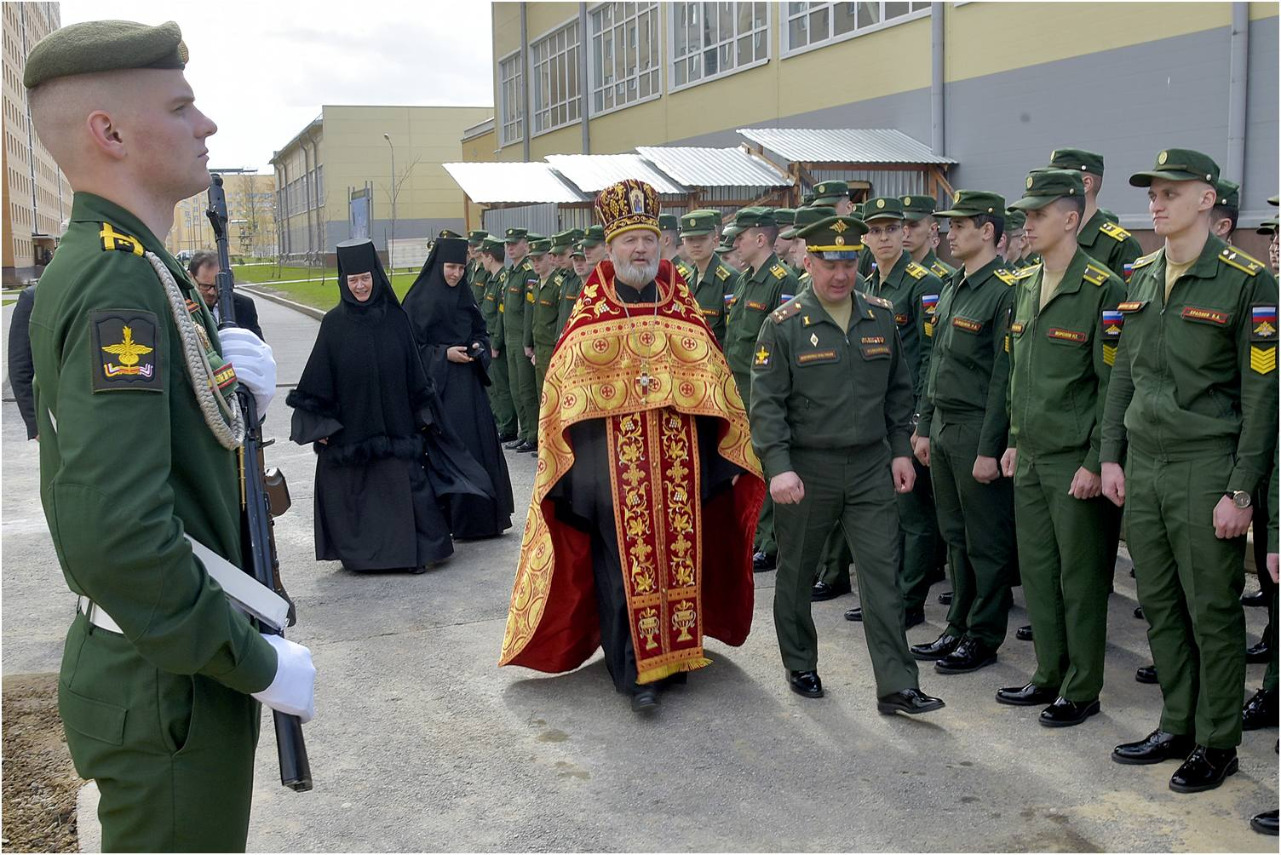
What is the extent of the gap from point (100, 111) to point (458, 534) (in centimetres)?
644

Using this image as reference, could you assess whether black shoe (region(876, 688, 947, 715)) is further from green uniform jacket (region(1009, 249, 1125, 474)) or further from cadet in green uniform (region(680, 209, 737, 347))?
cadet in green uniform (region(680, 209, 737, 347))

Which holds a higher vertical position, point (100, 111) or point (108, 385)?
point (100, 111)

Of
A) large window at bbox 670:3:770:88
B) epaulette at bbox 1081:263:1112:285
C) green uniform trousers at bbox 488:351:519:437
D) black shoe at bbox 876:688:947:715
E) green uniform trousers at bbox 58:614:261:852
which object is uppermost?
large window at bbox 670:3:770:88

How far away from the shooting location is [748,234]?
26.6 feet

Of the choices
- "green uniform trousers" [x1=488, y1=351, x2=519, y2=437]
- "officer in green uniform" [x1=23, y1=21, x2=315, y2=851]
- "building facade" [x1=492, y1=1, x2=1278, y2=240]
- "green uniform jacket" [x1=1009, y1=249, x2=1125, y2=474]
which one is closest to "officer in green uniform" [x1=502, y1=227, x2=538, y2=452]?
"green uniform trousers" [x1=488, y1=351, x2=519, y2=437]

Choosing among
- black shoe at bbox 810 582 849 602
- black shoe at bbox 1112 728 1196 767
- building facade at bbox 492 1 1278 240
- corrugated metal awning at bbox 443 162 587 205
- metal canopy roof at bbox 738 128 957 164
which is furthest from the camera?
corrugated metal awning at bbox 443 162 587 205

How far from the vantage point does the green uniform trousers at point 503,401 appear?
13.7 meters

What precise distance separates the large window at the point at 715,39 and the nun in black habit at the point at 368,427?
539 inches

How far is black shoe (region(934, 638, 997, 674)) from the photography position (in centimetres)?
550

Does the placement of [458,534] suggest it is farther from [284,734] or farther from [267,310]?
[267,310]

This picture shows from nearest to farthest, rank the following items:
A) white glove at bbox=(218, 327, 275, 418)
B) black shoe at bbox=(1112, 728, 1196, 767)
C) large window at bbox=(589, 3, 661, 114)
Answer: white glove at bbox=(218, 327, 275, 418) → black shoe at bbox=(1112, 728, 1196, 767) → large window at bbox=(589, 3, 661, 114)

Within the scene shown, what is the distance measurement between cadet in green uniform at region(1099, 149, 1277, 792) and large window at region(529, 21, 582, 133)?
25.1 metres

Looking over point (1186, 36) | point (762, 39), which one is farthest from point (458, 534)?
point (762, 39)

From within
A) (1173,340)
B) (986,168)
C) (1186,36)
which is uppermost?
(1186,36)
